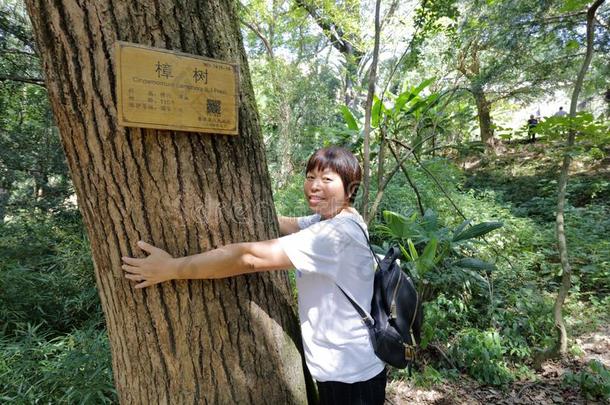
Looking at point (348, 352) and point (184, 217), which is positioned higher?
point (184, 217)

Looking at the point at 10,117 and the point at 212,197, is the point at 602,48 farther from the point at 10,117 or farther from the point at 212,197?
the point at 10,117

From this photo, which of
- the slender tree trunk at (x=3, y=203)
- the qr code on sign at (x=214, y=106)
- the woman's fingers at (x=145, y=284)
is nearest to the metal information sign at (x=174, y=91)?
the qr code on sign at (x=214, y=106)

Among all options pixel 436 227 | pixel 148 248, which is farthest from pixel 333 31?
pixel 148 248

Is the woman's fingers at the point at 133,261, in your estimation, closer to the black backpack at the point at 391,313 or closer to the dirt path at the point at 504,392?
the black backpack at the point at 391,313

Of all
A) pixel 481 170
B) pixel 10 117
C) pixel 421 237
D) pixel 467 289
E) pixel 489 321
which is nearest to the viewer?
pixel 421 237

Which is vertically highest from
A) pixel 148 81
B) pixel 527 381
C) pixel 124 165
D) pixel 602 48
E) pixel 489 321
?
pixel 602 48

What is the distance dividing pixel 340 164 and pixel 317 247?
373 mm

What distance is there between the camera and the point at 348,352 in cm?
131

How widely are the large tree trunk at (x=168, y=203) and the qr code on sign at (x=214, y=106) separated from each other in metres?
0.08

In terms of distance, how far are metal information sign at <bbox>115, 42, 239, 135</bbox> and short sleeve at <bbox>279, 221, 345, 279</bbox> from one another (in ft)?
1.35

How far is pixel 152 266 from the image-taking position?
1.07 metres

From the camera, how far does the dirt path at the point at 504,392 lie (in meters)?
2.57

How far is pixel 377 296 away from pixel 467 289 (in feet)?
9.00

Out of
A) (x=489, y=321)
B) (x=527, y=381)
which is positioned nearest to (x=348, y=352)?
(x=527, y=381)
